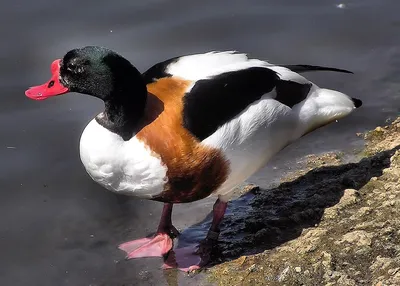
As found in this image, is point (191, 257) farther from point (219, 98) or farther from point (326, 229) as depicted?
point (219, 98)

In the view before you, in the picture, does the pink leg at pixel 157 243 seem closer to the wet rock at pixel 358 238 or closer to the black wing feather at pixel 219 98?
the black wing feather at pixel 219 98

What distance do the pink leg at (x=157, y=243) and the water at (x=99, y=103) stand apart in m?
0.06

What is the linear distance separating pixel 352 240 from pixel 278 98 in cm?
96

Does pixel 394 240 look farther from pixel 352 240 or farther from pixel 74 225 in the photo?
pixel 74 225

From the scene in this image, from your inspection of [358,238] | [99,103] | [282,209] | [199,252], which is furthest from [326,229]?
[99,103]

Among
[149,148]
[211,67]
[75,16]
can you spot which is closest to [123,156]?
[149,148]

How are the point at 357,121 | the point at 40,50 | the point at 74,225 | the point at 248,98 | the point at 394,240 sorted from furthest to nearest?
1. the point at 40,50
2. the point at 357,121
3. the point at 74,225
4. the point at 248,98
5. the point at 394,240

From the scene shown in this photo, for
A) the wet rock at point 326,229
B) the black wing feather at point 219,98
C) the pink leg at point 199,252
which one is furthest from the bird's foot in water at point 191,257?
the black wing feather at point 219,98

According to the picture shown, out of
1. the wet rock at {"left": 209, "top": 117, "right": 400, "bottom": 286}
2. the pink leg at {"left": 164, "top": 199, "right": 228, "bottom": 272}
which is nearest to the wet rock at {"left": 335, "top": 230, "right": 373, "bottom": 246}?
the wet rock at {"left": 209, "top": 117, "right": 400, "bottom": 286}

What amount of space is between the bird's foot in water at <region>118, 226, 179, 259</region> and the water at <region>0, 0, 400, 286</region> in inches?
2.3

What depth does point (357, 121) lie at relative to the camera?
6.42m

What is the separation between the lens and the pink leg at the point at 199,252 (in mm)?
4806

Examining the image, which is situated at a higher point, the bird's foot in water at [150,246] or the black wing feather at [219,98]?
the black wing feather at [219,98]

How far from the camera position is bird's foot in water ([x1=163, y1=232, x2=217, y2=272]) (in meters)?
4.77
